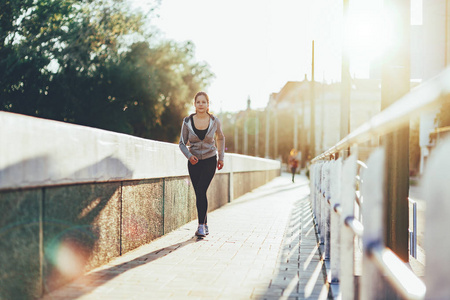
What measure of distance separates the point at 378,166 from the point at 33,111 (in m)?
27.3

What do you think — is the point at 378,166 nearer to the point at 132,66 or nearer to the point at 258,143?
the point at 132,66

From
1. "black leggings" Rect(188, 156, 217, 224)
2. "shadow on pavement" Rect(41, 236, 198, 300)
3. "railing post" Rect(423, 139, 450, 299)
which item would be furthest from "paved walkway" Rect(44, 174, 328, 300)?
"railing post" Rect(423, 139, 450, 299)

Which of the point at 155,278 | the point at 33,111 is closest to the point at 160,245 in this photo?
the point at 155,278

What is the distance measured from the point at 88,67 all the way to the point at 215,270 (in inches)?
1031

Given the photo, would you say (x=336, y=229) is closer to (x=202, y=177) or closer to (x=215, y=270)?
(x=215, y=270)

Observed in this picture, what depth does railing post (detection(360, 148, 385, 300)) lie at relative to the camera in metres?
1.95

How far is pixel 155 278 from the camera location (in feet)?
14.4

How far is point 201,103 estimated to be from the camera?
6.94 metres

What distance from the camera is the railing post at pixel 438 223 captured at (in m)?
1.21

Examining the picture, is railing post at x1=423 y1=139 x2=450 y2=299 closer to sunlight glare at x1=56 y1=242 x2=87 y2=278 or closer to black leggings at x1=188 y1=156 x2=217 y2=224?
sunlight glare at x1=56 y1=242 x2=87 y2=278

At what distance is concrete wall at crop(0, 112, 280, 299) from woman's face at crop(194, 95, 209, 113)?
2.59 feet

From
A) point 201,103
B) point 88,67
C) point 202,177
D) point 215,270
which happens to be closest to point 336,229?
point 215,270

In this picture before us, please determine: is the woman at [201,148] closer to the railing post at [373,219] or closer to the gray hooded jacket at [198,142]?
the gray hooded jacket at [198,142]

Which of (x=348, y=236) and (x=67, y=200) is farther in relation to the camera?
(x=67, y=200)
